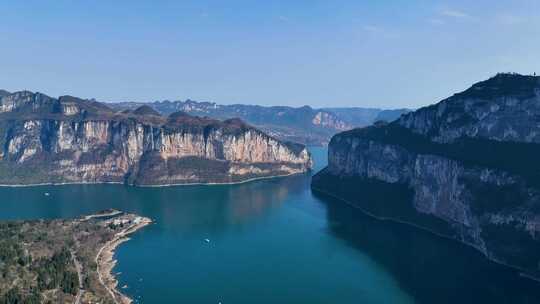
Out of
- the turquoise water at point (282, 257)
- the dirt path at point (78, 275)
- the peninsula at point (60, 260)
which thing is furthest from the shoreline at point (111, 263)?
the dirt path at point (78, 275)

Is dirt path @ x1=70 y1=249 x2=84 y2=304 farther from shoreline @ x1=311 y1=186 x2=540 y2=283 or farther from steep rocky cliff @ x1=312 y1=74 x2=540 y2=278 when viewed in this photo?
steep rocky cliff @ x1=312 y1=74 x2=540 y2=278

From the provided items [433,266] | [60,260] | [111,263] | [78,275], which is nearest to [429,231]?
[433,266]

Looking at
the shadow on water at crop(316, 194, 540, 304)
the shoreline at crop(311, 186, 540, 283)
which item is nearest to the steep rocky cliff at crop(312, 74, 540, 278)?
the shoreline at crop(311, 186, 540, 283)

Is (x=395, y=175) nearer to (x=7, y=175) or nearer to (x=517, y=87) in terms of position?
(x=517, y=87)

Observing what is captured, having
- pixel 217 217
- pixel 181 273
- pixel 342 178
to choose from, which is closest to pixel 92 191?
pixel 217 217

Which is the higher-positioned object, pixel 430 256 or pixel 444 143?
pixel 444 143

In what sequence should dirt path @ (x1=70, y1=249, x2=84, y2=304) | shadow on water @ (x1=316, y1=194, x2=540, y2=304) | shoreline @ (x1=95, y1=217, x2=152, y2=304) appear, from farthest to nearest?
shadow on water @ (x1=316, y1=194, x2=540, y2=304)
shoreline @ (x1=95, y1=217, x2=152, y2=304)
dirt path @ (x1=70, y1=249, x2=84, y2=304)
